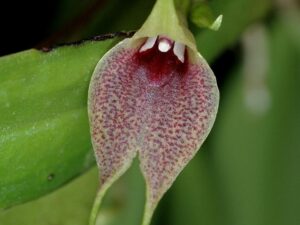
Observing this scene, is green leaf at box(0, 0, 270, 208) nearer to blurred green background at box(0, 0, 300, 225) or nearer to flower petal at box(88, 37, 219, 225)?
flower petal at box(88, 37, 219, 225)

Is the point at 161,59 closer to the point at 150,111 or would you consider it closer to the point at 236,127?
the point at 150,111

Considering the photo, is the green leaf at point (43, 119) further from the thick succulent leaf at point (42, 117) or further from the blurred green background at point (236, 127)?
the blurred green background at point (236, 127)

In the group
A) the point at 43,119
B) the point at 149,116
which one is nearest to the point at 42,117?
the point at 43,119

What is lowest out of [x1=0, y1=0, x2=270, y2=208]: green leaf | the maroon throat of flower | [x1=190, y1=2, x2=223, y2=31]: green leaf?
[x1=0, y1=0, x2=270, y2=208]: green leaf

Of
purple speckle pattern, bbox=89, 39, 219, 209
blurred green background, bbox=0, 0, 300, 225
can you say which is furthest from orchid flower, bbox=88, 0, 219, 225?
blurred green background, bbox=0, 0, 300, 225

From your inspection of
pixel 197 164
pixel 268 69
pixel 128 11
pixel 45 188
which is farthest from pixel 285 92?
pixel 45 188

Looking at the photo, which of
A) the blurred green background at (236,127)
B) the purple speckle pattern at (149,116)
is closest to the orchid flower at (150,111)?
the purple speckle pattern at (149,116)
